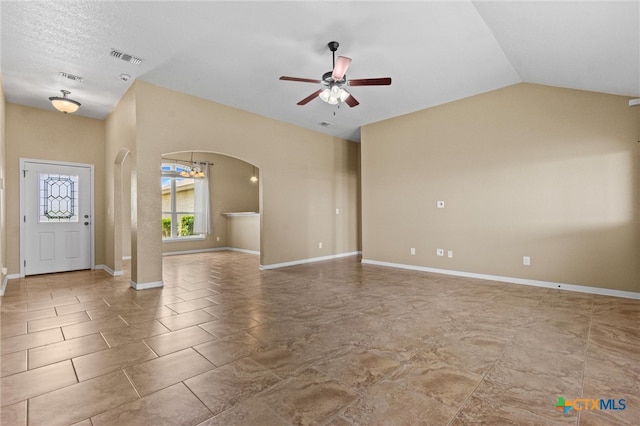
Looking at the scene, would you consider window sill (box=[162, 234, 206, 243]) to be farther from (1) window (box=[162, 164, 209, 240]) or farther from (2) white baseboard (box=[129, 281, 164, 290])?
(2) white baseboard (box=[129, 281, 164, 290])

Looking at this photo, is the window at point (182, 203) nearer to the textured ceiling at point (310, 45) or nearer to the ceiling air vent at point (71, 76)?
the textured ceiling at point (310, 45)

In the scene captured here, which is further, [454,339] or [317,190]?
[317,190]

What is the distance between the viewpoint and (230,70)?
4195 millimetres

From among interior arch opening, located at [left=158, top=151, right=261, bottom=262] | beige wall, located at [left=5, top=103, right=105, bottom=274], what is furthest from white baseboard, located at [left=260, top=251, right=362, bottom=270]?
beige wall, located at [left=5, top=103, right=105, bottom=274]

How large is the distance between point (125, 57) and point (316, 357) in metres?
4.18

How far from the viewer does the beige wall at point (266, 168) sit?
4.52 metres

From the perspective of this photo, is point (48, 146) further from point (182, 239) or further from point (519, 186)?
point (519, 186)

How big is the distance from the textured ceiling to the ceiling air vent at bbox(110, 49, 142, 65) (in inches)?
3.3

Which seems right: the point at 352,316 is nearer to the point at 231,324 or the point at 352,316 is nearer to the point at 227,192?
the point at 231,324

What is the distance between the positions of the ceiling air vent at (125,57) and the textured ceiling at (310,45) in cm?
8

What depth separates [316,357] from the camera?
7.66ft

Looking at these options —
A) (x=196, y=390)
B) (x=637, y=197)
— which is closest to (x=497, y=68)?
(x=637, y=197)

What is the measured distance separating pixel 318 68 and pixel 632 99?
13.4ft

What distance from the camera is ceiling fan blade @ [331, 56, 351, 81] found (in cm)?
305
